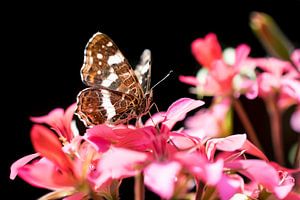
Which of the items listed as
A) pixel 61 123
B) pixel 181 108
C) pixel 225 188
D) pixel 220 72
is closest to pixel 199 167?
pixel 225 188

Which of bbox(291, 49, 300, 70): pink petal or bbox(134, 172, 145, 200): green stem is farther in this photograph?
bbox(291, 49, 300, 70): pink petal

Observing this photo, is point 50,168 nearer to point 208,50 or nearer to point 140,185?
point 140,185

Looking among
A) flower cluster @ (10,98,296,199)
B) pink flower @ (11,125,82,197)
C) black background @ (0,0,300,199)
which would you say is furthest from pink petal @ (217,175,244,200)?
black background @ (0,0,300,199)

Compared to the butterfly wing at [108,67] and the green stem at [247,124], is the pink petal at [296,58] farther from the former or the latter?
the butterfly wing at [108,67]

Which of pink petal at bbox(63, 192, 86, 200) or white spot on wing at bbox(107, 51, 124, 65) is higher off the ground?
white spot on wing at bbox(107, 51, 124, 65)

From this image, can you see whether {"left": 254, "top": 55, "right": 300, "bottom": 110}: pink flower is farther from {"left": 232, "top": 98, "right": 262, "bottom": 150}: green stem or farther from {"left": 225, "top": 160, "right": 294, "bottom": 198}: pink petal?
{"left": 225, "top": 160, "right": 294, "bottom": 198}: pink petal

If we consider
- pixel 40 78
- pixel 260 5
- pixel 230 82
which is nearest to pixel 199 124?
pixel 230 82
